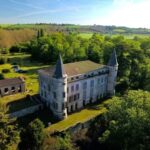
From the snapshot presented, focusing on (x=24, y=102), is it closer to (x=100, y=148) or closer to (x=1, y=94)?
(x=1, y=94)

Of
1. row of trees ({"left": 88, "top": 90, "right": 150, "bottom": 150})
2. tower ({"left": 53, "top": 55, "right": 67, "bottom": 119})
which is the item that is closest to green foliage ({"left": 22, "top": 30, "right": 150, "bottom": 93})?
tower ({"left": 53, "top": 55, "right": 67, "bottom": 119})

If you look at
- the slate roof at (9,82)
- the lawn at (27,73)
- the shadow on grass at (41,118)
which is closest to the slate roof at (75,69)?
the shadow on grass at (41,118)

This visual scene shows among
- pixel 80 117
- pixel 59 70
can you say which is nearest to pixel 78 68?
pixel 59 70

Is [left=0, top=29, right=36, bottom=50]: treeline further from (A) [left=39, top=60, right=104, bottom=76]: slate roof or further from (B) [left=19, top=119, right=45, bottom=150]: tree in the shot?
(B) [left=19, top=119, right=45, bottom=150]: tree

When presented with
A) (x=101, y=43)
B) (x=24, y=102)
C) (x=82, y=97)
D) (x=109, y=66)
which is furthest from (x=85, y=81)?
(x=101, y=43)

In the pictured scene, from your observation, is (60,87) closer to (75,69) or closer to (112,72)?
(75,69)
